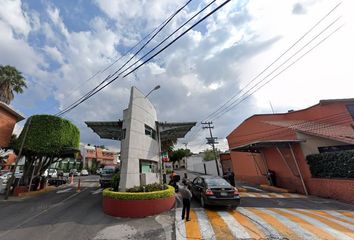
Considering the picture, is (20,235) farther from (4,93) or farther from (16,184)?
(4,93)

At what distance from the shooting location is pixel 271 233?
19.7ft

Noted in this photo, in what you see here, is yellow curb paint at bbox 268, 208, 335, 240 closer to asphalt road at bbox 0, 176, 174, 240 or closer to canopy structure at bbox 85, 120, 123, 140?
asphalt road at bbox 0, 176, 174, 240

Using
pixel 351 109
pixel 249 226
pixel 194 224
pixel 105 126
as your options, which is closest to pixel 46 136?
pixel 105 126

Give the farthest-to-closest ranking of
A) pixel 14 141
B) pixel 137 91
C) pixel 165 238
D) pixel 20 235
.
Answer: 1. pixel 14 141
2. pixel 137 91
3. pixel 20 235
4. pixel 165 238

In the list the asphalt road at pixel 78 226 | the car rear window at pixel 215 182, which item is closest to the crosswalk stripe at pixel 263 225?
the car rear window at pixel 215 182

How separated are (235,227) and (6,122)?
18361mm

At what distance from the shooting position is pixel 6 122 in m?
14.8

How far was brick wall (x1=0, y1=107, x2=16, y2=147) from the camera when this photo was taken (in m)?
14.3

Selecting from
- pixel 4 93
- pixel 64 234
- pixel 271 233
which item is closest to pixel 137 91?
pixel 64 234

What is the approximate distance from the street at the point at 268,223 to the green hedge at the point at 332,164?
226 centimetres

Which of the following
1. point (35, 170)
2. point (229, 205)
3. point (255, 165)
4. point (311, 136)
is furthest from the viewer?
point (255, 165)

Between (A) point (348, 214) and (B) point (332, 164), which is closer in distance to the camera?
(A) point (348, 214)

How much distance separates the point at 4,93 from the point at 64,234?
22486 millimetres

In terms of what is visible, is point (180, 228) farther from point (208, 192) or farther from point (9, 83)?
point (9, 83)
